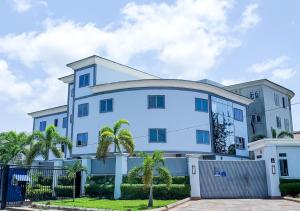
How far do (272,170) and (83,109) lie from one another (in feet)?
70.0

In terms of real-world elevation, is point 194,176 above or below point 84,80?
below

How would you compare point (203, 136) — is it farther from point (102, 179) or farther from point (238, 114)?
point (102, 179)

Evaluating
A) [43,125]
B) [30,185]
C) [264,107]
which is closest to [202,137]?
[264,107]

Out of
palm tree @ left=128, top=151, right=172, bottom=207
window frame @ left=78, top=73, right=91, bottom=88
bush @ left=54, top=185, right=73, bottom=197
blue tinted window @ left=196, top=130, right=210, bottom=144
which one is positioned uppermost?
window frame @ left=78, top=73, right=91, bottom=88

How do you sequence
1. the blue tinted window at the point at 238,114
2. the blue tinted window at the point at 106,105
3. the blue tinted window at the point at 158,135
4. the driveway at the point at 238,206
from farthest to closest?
the blue tinted window at the point at 238,114 → the blue tinted window at the point at 106,105 → the blue tinted window at the point at 158,135 → the driveway at the point at 238,206

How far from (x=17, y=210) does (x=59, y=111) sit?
30.1 meters

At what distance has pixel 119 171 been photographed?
2362 cm

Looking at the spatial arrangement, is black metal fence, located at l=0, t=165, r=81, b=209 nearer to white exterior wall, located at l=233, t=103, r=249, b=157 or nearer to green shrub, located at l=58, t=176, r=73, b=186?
green shrub, located at l=58, t=176, r=73, b=186

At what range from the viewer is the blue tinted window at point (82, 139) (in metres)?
36.3

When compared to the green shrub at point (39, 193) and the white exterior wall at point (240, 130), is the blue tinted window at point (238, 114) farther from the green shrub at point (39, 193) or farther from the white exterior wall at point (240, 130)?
the green shrub at point (39, 193)

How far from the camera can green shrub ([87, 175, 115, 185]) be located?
24316mm

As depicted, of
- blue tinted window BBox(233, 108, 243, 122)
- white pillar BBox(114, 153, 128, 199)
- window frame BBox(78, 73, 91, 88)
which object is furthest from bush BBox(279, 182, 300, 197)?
window frame BBox(78, 73, 91, 88)

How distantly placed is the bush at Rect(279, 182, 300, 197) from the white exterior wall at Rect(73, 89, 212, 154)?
11.7 m

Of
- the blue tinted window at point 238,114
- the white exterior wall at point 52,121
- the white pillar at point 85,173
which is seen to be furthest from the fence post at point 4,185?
the blue tinted window at point 238,114
